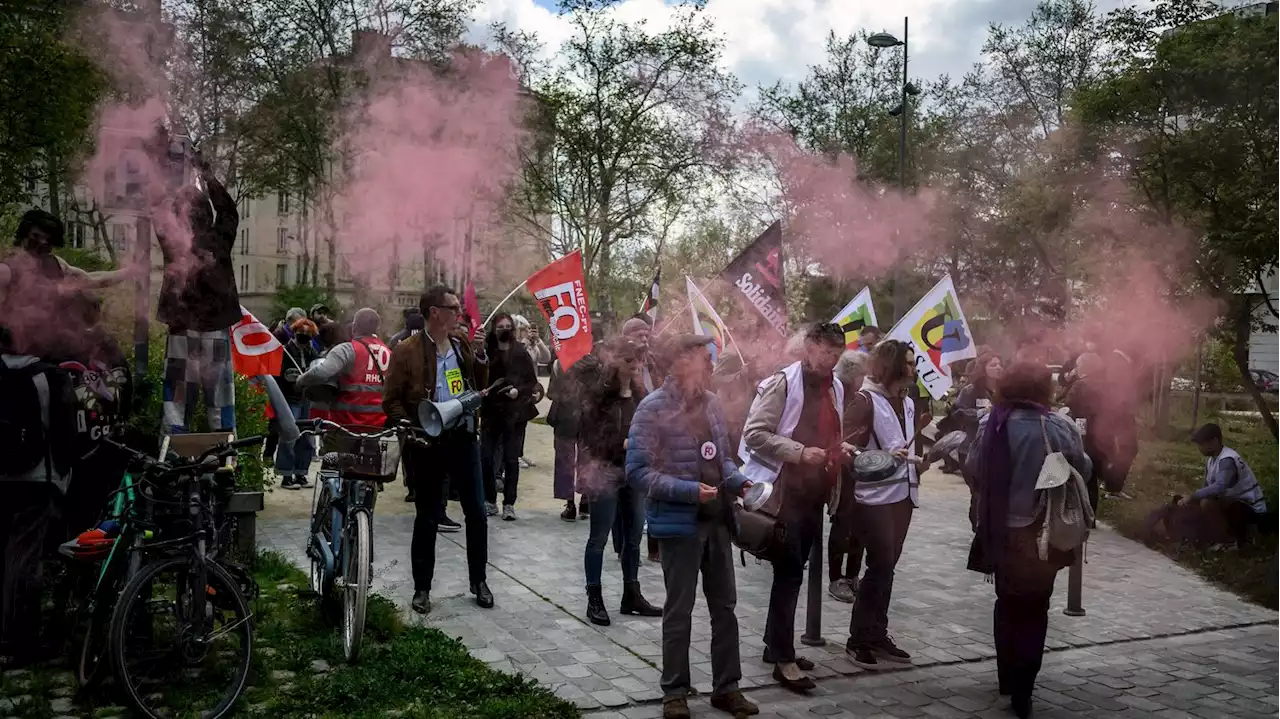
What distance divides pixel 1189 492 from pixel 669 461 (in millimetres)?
10841

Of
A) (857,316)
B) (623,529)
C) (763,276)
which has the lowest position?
(623,529)

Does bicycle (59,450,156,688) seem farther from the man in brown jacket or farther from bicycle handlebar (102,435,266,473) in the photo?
the man in brown jacket

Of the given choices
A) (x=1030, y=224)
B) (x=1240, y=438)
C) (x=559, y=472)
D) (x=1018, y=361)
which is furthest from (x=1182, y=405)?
(x=1018, y=361)

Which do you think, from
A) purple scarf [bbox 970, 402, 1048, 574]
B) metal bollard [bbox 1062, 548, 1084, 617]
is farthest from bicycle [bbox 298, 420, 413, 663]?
metal bollard [bbox 1062, 548, 1084, 617]

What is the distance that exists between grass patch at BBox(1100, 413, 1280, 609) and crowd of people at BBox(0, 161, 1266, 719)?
3.39 meters

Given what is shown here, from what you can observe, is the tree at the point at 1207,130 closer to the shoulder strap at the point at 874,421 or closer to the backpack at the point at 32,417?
the shoulder strap at the point at 874,421

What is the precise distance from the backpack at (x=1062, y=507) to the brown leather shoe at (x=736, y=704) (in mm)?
1687

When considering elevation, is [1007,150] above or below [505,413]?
above

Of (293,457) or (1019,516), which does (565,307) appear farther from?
(1019,516)

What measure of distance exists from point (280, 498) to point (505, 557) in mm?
3568

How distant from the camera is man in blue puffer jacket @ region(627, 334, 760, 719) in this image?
17.9 feet

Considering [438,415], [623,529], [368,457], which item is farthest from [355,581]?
[623,529]

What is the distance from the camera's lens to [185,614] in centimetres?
507

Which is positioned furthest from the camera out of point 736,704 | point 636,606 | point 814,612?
point 636,606
